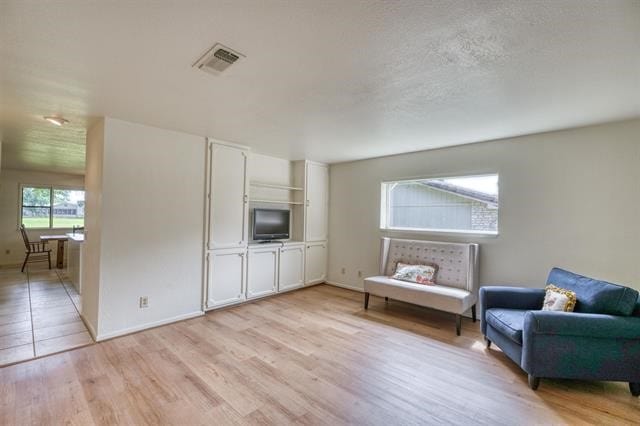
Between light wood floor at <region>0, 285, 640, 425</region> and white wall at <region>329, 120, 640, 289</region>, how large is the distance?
1145 mm

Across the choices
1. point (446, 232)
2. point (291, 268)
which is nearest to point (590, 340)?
point (446, 232)

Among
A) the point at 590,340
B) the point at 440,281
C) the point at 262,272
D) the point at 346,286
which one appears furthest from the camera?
the point at 346,286

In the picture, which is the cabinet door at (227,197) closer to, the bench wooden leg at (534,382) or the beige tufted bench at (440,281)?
the beige tufted bench at (440,281)

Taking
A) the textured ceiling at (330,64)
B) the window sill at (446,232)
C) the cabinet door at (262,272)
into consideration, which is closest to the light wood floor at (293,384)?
the cabinet door at (262,272)

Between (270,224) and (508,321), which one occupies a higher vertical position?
(270,224)

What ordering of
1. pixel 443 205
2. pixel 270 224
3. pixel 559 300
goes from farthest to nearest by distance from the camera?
pixel 270 224 < pixel 443 205 < pixel 559 300

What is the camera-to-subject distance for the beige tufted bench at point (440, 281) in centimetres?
329

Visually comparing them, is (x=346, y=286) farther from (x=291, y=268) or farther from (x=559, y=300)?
(x=559, y=300)

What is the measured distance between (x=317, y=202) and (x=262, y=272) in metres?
1.70

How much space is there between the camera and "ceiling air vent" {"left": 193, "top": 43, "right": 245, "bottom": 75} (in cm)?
171

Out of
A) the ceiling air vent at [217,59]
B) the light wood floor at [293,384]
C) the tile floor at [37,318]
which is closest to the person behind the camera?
the ceiling air vent at [217,59]

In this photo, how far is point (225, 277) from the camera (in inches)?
155

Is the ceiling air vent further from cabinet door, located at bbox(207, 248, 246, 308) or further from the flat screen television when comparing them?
the flat screen television

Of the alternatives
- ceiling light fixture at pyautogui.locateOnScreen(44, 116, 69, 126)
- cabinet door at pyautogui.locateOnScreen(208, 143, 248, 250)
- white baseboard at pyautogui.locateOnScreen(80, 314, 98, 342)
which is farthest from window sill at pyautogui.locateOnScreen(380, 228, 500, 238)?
ceiling light fixture at pyautogui.locateOnScreen(44, 116, 69, 126)
